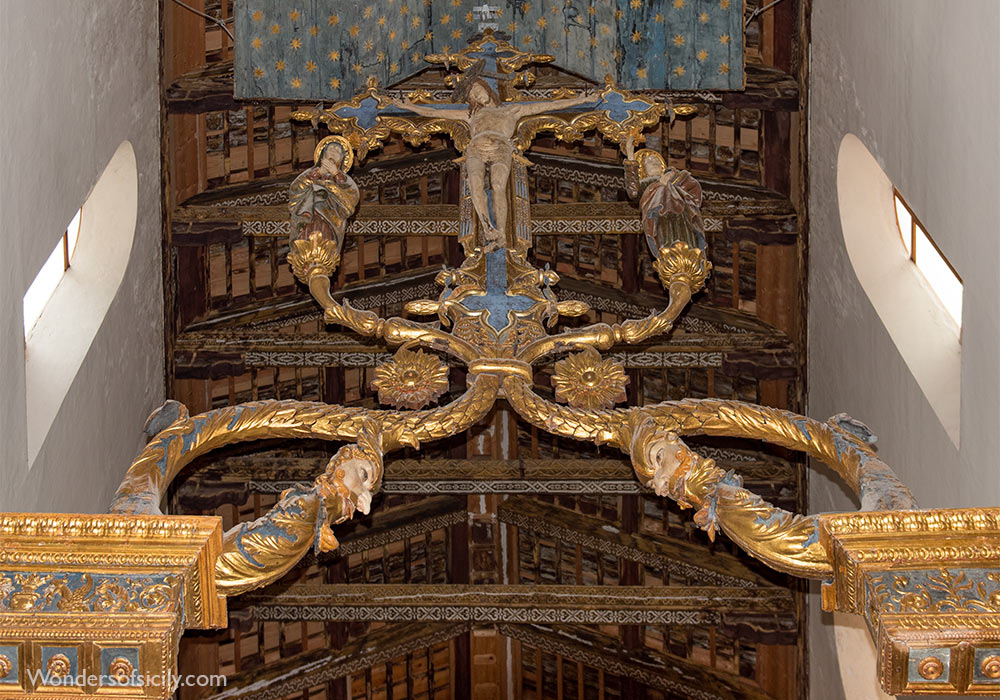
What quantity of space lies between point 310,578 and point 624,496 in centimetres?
261

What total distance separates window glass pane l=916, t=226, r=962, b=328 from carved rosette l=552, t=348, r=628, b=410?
311 centimetres

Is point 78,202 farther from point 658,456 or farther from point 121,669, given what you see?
point 658,456

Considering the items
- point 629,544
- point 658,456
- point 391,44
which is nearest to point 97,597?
point 658,456

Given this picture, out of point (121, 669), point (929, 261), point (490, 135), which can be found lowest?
point (121, 669)

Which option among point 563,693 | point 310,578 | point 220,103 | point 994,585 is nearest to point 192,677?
point 310,578

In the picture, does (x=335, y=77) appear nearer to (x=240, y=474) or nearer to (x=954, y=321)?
(x=240, y=474)

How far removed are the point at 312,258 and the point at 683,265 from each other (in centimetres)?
198

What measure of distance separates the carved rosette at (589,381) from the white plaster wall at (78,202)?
9.07 ft

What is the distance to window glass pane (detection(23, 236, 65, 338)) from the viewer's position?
39.7 ft

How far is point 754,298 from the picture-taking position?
14.8 metres

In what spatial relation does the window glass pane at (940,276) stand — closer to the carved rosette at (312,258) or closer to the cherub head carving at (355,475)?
the carved rosette at (312,258)

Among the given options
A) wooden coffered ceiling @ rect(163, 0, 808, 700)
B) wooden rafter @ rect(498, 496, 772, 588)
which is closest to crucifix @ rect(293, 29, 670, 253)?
wooden coffered ceiling @ rect(163, 0, 808, 700)

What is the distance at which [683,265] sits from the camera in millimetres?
10352

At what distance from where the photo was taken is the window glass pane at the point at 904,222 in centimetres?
1286
